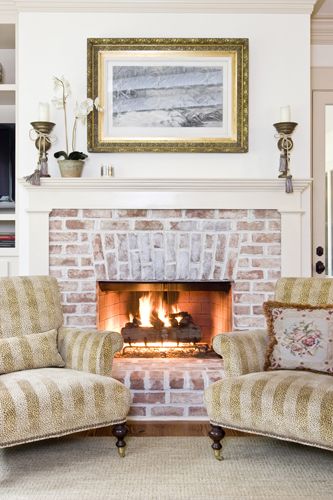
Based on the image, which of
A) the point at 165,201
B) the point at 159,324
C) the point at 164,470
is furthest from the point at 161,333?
the point at 164,470

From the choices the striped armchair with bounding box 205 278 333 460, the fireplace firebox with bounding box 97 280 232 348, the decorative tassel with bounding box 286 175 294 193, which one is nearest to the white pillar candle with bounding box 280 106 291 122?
the decorative tassel with bounding box 286 175 294 193

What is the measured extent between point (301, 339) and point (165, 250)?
1.15m

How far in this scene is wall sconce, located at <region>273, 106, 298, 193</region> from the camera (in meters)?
3.68

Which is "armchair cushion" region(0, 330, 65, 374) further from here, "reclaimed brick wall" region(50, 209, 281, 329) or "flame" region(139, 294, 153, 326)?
"flame" region(139, 294, 153, 326)

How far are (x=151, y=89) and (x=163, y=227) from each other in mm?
869

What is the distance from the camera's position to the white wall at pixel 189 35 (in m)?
3.84

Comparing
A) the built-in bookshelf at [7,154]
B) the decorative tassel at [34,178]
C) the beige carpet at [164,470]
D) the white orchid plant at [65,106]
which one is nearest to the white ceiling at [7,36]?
the built-in bookshelf at [7,154]

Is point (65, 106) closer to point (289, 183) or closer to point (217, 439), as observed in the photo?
point (289, 183)

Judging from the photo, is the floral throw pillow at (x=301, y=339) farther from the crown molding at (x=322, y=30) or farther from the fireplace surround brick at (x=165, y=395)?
the crown molding at (x=322, y=30)

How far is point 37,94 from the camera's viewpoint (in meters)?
3.84

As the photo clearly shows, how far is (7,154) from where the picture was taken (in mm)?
4105

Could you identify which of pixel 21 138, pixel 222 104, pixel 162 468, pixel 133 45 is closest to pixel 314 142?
pixel 222 104

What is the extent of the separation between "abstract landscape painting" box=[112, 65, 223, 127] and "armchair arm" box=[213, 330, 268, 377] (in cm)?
149

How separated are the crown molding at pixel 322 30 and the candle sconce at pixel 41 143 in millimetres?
1865
